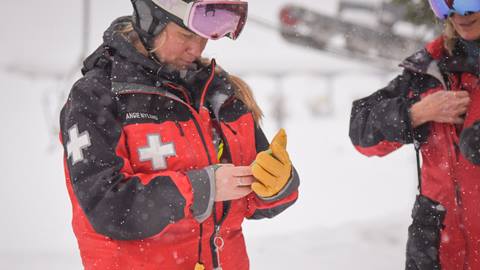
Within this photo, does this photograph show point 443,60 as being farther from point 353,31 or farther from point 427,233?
point 353,31

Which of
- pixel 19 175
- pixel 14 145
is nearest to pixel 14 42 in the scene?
pixel 14 145

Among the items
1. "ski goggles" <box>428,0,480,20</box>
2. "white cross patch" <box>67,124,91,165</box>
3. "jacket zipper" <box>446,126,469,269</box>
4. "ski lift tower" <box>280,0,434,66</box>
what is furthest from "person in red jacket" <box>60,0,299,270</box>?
"ski lift tower" <box>280,0,434,66</box>

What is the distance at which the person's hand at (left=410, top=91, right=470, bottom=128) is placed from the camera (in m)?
1.95

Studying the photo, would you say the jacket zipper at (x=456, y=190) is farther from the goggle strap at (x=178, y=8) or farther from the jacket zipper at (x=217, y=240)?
the goggle strap at (x=178, y=8)

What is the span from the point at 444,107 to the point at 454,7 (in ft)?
1.31

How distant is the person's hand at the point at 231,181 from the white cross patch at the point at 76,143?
1.49 feet

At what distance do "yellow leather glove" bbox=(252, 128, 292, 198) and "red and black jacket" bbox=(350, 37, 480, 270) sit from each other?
62 cm

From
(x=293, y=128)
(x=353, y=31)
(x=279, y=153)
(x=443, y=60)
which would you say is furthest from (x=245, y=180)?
(x=293, y=128)

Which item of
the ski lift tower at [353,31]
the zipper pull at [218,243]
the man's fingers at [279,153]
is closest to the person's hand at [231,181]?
the man's fingers at [279,153]

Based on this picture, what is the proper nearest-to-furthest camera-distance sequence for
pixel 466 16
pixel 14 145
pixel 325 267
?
pixel 466 16, pixel 325 267, pixel 14 145

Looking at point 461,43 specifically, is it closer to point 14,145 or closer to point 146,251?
point 146,251

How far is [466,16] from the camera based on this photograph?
6.52 ft

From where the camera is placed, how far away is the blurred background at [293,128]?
5516 mm

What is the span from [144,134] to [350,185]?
1209 centimetres
